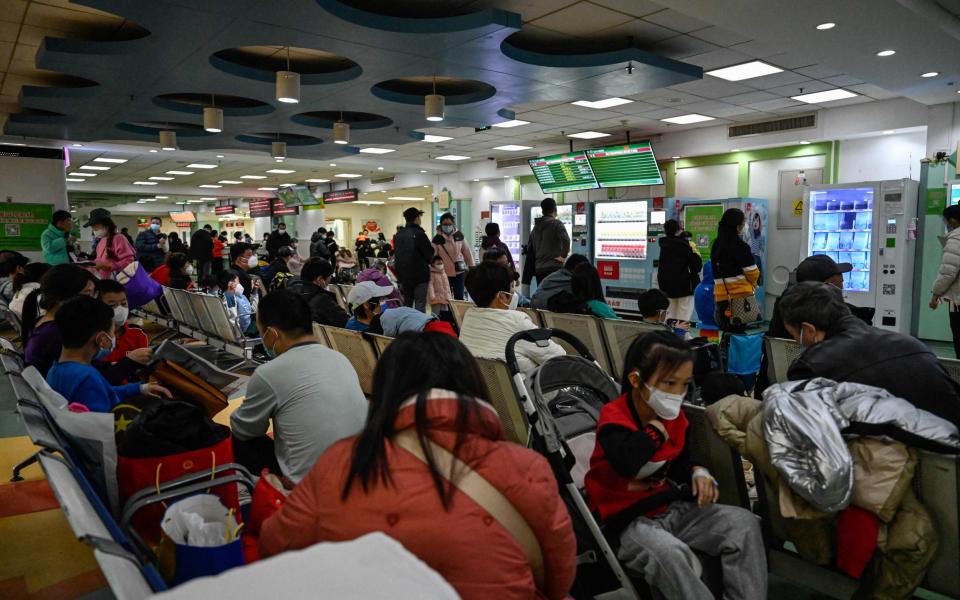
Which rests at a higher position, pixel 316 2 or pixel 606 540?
pixel 316 2

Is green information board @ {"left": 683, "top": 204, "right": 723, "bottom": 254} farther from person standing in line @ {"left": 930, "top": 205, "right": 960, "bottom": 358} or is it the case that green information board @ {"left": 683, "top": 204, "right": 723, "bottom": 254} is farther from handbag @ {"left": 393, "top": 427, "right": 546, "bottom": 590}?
handbag @ {"left": 393, "top": 427, "right": 546, "bottom": 590}

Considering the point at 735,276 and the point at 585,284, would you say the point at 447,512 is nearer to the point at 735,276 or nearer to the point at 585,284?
the point at 585,284

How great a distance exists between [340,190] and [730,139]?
13194 mm

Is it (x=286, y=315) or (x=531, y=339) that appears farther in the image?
(x=286, y=315)

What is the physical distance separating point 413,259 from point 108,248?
11.6 ft

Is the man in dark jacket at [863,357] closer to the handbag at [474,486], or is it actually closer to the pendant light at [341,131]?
the handbag at [474,486]

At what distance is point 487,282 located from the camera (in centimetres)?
339

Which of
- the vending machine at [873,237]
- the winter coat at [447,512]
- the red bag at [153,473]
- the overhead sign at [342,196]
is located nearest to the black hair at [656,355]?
the winter coat at [447,512]

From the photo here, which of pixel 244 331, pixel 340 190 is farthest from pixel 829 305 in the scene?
pixel 340 190

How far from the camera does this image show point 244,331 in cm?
659

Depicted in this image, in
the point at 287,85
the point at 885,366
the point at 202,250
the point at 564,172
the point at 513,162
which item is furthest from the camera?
the point at 513,162

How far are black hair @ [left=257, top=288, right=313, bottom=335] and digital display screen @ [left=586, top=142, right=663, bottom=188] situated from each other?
916cm

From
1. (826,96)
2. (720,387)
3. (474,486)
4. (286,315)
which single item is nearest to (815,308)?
(720,387)

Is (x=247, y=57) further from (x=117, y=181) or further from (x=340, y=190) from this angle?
(x=117, y=181)
